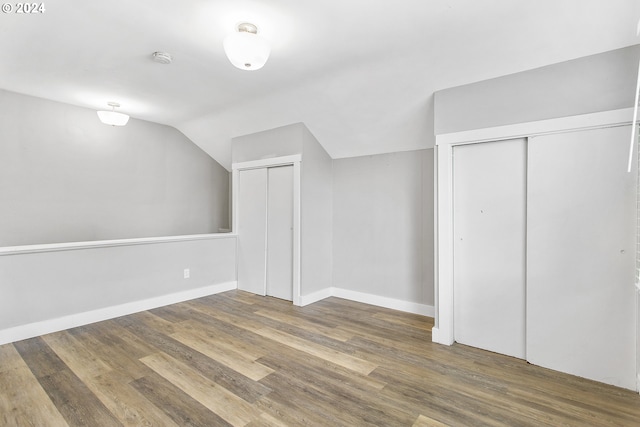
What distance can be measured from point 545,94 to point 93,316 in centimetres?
487

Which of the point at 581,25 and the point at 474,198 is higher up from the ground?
the point at 581,25

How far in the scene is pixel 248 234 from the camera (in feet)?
15.8

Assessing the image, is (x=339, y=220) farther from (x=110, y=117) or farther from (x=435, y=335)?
(x=110, y=117)

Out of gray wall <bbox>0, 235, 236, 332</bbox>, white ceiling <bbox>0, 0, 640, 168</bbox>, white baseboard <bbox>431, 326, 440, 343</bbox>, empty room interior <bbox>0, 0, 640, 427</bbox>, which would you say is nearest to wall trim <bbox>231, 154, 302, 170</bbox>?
empty room interior <bbox>0, 0, 640, 427</bbox>

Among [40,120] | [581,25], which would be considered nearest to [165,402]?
[581,25]

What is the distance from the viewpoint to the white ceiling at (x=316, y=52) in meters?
2.14

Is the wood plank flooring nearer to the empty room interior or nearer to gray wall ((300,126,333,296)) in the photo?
the empty room interior

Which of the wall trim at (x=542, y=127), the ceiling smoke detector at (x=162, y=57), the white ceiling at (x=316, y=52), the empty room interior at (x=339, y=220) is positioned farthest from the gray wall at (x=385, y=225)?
the ceiling smoke detector at (x=162, y=57)

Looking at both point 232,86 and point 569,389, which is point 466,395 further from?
point 232,86

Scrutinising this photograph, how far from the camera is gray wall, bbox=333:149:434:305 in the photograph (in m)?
3.77

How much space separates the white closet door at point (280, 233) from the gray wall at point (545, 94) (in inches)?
85.8

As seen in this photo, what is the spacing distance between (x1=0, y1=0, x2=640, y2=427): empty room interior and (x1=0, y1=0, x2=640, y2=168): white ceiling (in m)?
0.02

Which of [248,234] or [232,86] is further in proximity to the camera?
[248,234]

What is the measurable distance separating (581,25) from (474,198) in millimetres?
1437
